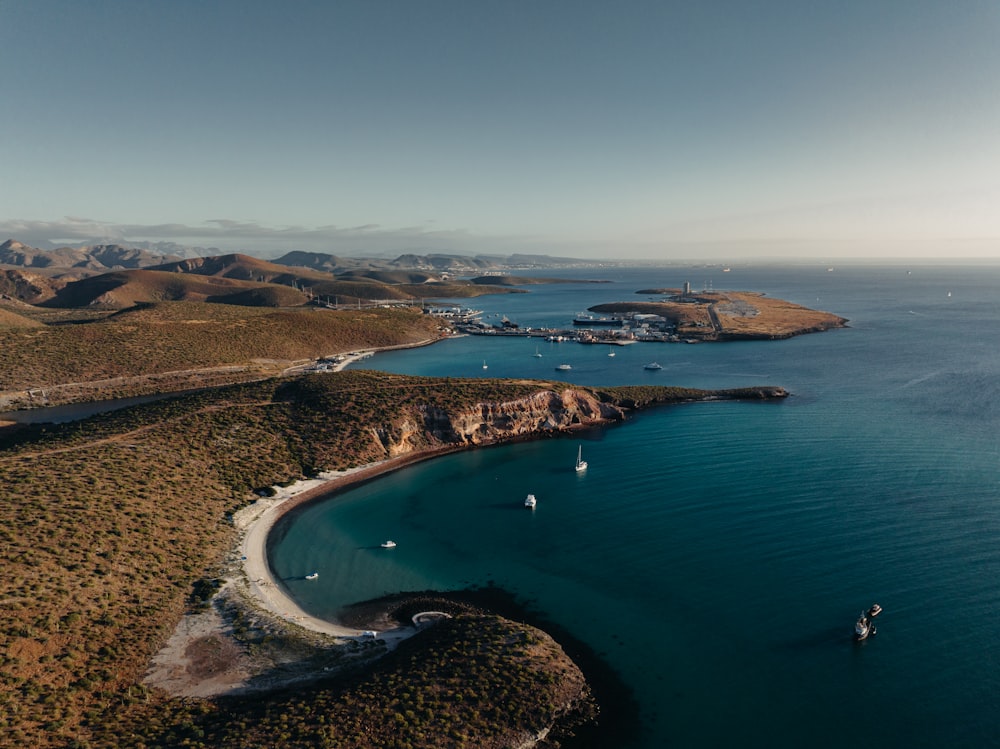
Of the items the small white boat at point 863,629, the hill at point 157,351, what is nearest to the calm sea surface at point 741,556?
the small white boat at point 863,629

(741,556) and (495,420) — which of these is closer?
(741,556)

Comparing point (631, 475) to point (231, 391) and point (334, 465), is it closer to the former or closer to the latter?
point (334, 465)

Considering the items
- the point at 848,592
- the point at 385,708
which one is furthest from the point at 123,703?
the point at 848,592

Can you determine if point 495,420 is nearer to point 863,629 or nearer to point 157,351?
point 863,629

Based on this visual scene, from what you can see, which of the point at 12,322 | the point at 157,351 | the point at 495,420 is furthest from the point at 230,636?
the point at 12,322

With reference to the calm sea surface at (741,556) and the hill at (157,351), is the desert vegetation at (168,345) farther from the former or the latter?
the calm sea surface at (741,556)

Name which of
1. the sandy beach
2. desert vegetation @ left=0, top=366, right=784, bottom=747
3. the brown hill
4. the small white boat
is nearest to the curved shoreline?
the sandy beach
